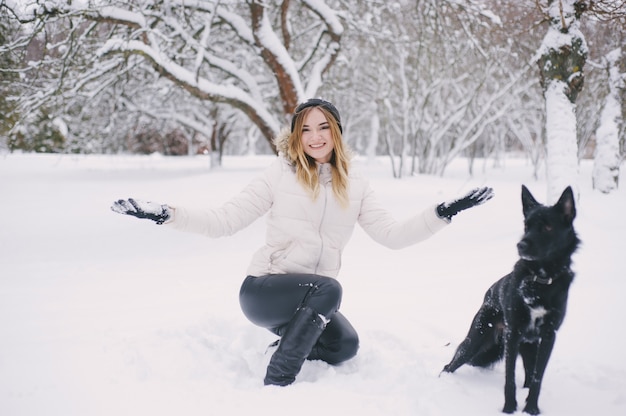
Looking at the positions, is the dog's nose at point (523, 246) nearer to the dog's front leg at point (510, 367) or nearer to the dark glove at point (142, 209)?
the dog's front leg at point (510, 367)

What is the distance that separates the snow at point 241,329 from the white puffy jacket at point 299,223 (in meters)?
0.69

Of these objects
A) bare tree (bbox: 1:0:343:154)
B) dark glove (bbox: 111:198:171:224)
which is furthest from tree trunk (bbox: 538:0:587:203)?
dark glove (bbox: 111:198:171:224)

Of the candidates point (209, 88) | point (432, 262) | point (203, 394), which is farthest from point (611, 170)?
point (203, 394)

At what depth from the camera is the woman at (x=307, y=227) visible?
7.98 ft

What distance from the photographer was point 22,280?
185 inches

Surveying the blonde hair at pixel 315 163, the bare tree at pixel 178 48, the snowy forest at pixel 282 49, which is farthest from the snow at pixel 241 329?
the bare tree at pixel 178 48

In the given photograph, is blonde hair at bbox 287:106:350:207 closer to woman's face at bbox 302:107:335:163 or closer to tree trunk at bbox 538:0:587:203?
woman's face at bbox 302:107:335:163

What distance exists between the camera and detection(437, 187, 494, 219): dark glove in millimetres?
2279

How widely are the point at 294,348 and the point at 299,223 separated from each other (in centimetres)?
73

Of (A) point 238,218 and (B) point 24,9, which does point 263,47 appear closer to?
(B) point 24,9

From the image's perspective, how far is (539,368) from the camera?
6.94 feet

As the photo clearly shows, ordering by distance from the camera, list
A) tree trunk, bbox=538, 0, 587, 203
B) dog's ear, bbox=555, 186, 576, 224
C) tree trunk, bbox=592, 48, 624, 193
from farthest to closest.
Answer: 1. tree trunk, bbox=592, 48, 624, 193
2. tree trunk, bbox=538, 0, 587, 203
3. dog's ear, bbox=555, 186, 576, 224

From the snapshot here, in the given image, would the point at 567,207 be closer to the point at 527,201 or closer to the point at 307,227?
the point at 527,201

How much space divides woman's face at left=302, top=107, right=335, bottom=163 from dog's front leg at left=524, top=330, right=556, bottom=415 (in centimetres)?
159
